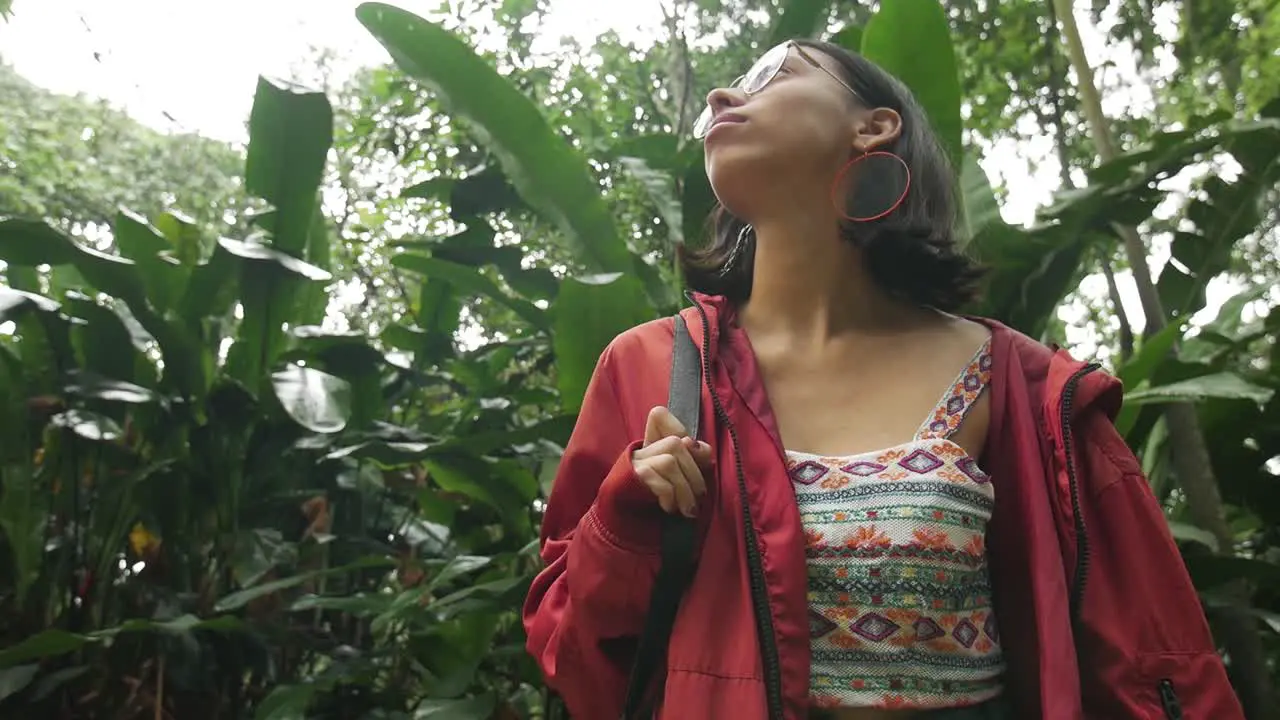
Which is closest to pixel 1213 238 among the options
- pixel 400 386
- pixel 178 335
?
pixel 400 386

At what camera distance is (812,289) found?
0.94m

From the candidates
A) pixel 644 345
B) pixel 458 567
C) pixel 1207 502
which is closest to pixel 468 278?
pixel 458 567

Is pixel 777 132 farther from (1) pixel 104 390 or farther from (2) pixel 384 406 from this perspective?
(2) pixel 384 406

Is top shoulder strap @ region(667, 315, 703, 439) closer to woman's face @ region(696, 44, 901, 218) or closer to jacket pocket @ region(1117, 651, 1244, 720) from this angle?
woman's face @ region(696, 44, 901, 218)

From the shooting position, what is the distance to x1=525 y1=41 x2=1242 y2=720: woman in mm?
742

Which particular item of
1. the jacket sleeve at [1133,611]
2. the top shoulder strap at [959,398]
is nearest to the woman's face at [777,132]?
the top shoulder strap at [959,398]

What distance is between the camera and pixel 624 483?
0.72 m

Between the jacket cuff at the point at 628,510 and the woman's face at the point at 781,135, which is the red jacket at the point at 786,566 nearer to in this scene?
the jacket cuff at the point at 628,510

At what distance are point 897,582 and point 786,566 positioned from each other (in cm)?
9

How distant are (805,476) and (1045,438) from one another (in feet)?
0.69

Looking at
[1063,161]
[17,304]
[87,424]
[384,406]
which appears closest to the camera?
[17,304]

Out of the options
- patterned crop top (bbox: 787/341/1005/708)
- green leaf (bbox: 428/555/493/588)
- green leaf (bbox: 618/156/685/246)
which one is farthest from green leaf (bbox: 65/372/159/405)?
patterned crop top (bbox: 787/341/1005/708)

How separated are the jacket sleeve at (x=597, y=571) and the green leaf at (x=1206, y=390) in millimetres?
816

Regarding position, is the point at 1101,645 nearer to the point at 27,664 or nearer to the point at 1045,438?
the point at 1045,438
